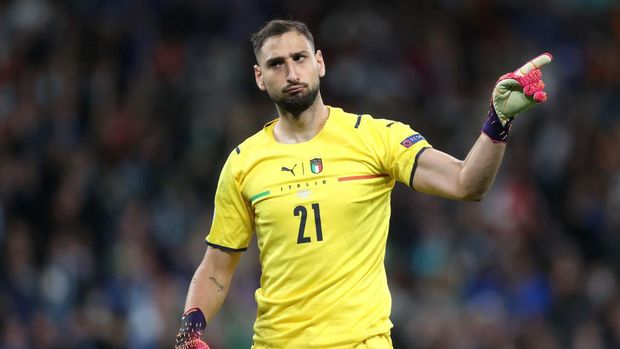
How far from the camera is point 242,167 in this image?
21.1 ft

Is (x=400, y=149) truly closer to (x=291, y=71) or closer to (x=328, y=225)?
(x=328, y=225)

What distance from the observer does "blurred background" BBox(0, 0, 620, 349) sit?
39.3ft

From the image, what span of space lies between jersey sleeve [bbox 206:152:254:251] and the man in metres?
0.01

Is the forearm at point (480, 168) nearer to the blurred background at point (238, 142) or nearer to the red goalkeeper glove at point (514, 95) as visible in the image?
the red goalkeeper glove at point (514, 95)

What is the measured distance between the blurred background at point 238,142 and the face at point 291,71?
5739 millimetres

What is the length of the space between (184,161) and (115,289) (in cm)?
192

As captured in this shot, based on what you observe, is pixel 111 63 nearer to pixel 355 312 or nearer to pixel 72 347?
pixel 72 347

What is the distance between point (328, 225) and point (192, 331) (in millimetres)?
913

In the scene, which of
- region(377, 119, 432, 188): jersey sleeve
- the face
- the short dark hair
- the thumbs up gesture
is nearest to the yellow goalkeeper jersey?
region(377, 119, 432, 188): jersey sleeve

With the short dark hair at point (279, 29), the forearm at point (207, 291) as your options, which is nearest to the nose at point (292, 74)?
the short dark hair at point (279, 29)

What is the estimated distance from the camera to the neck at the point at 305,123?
6375 mm

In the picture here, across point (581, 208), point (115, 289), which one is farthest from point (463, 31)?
point (115, 289)

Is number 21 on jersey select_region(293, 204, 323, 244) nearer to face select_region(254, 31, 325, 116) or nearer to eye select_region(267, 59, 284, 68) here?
face select_region(254, 31, 325, 116)

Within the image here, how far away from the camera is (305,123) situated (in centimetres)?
639
